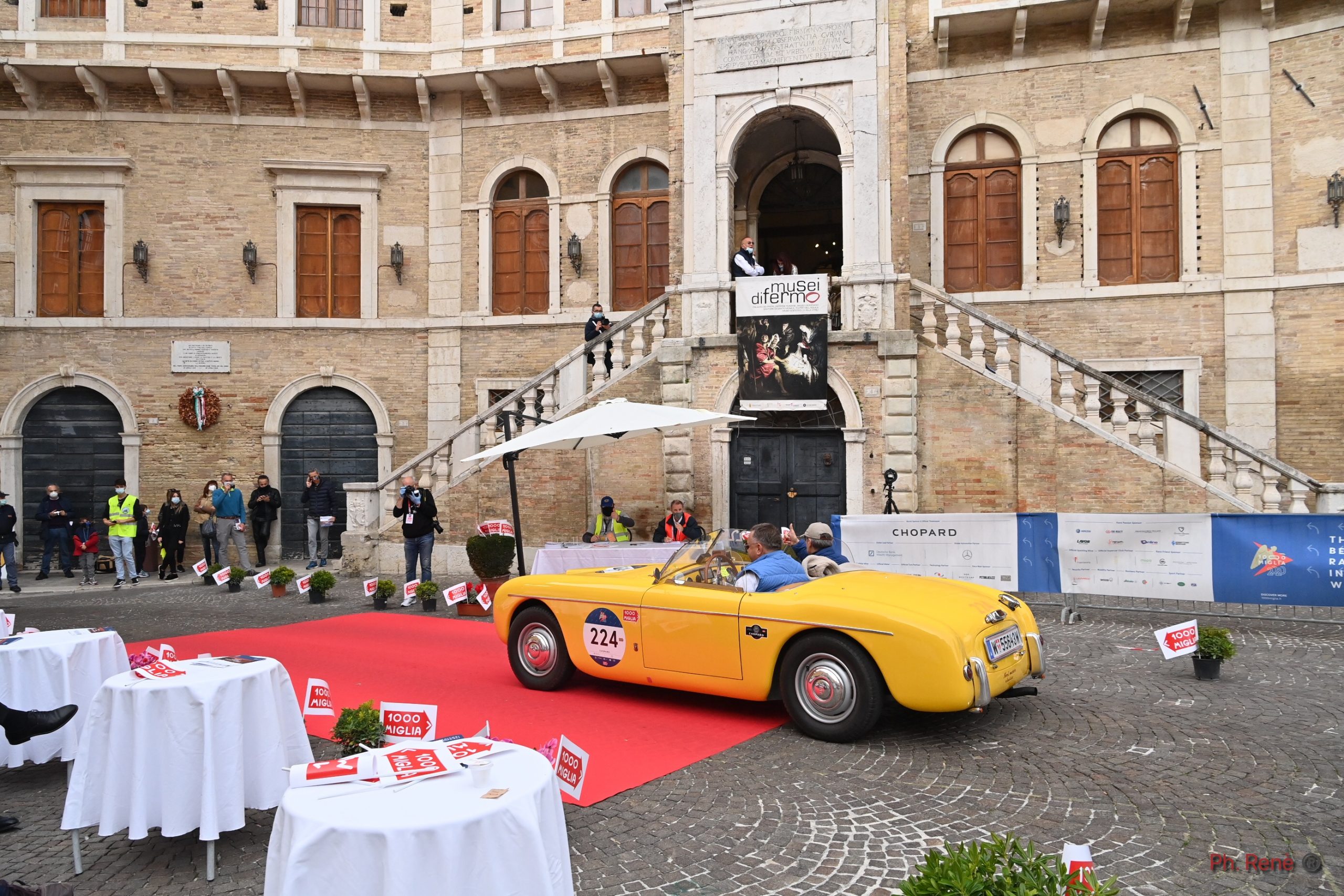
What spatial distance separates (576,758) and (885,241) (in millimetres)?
11171

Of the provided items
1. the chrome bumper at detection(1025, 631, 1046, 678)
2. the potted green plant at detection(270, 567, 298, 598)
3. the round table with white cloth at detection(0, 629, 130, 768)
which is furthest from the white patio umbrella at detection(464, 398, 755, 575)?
the round table with white cloth at detection(0, 629, 130, 768)

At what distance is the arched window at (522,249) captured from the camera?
1931 centimetres

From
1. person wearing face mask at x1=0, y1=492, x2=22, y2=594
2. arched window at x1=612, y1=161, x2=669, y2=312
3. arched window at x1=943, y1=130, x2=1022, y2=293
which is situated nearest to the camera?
person wearing face mask at x1=0, y1=492, x2=22, y2=594

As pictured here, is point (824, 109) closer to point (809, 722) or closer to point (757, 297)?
point (757, 297)

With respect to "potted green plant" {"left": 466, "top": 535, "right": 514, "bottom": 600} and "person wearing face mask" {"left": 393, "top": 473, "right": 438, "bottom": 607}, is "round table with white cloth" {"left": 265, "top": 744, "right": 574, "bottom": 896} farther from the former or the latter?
"person wearing face mask" {"left": 393, "top": 473, "right": 438, "bottom": 607}

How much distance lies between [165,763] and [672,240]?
40.2 ft

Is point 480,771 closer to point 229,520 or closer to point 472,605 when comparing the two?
point 472,605

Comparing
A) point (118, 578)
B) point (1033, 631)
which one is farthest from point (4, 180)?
point (1033, 631)

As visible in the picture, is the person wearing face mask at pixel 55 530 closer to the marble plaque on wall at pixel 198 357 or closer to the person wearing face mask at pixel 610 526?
the marble plaque on wall at pixel 198 357

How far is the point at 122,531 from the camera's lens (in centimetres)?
1619

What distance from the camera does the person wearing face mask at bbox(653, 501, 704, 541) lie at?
1386cm

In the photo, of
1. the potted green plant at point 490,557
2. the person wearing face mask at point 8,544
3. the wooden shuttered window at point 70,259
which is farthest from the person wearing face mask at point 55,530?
the potted green plant at point 490,557

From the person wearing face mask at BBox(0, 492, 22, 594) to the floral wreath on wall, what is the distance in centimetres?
374

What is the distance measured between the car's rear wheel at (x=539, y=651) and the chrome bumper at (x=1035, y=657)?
11.4 ft
